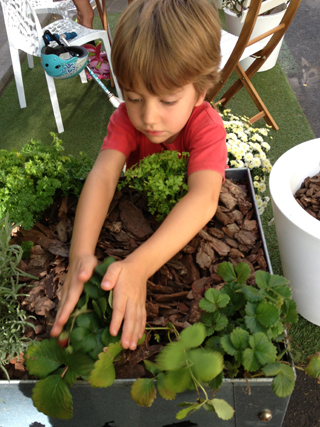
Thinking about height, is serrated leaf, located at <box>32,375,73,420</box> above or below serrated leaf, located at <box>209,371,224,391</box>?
above

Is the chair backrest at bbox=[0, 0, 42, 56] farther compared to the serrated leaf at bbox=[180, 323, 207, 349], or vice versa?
the chair backrest at bbox=[0, 0, 42, 56]

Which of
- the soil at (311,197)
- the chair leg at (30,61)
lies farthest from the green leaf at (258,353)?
the chair leg at (30,61)

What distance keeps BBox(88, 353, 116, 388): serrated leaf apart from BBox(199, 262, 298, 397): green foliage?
0.24 metres

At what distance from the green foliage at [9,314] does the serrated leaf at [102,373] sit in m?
0.36

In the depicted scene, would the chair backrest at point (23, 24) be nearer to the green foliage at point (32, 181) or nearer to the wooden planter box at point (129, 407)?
the green foliage at point (32, 181)

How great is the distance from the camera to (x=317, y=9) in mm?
4465

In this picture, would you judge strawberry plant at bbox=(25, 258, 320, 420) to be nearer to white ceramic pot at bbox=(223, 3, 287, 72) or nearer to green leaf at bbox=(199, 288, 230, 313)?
green leaf at bbox=(199, 288, 230, 313)

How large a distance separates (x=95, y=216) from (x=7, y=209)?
1.12 feet

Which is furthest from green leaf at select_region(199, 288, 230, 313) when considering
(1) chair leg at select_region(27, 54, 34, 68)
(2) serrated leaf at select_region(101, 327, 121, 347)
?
(1) chair leg at select_region(27, 54, 34, 68)

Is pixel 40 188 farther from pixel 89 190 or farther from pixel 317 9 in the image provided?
pixel 317 9

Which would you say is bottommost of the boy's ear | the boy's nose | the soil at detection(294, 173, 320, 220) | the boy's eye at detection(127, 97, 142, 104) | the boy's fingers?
the soil at detection(294, 173, 320, 220)

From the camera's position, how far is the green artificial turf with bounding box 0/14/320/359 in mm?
2969

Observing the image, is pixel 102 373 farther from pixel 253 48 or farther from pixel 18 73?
pixel 18 73

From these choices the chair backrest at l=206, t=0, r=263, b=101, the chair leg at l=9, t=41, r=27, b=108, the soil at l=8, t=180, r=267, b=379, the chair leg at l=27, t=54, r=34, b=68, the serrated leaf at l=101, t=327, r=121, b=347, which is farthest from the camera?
the chair leg at l=27, t=54, r=34, b=68
